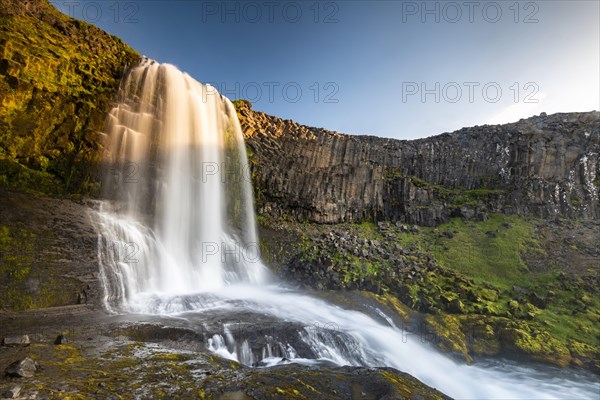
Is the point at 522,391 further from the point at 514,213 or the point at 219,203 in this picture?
the point at 514,213

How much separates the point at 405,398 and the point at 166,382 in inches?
208

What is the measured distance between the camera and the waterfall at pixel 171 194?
1695 centimetres

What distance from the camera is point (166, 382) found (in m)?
6.89

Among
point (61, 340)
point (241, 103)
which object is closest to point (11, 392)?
point (61, 340)

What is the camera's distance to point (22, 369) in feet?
21.7

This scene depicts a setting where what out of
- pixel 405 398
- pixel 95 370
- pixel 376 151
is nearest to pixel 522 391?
pixel 405 398

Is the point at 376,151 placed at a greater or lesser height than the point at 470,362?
greater

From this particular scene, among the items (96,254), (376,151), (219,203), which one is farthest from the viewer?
(376,151)

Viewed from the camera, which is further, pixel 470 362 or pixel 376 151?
pixel 376 151

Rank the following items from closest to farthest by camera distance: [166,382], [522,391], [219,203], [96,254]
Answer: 1. [166,382]
2. [522,391]
3. [96,254]
4. [219,203]

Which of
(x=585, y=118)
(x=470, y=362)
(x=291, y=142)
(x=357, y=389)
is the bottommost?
(x=470, y=362)

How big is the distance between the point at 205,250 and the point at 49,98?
12.9 m

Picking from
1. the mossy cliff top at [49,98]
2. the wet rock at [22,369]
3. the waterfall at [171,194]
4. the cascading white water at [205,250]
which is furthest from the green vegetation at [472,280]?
the wet rock at [22,369]

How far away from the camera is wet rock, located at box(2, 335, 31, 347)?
8.35 metres
